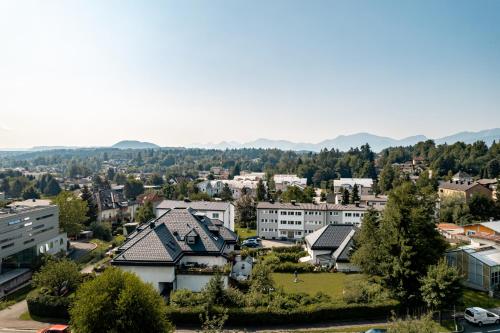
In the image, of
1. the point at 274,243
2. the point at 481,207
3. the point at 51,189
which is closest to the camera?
the point at 274,243

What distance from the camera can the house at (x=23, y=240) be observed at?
1619 inches

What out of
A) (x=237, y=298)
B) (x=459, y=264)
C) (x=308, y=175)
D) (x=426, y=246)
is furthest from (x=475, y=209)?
(x=308, y=175)

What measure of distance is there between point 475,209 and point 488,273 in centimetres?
3819

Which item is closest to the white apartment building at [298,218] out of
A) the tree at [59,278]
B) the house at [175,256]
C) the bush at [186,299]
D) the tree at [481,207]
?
the tree at [481,207]

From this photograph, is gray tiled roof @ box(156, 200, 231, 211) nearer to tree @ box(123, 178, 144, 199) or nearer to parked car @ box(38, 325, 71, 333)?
parked car @ box(38, 325, 71, 333)

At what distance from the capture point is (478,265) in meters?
34.5

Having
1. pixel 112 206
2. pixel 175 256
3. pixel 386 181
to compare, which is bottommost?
pixel 112 206

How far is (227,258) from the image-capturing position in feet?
117

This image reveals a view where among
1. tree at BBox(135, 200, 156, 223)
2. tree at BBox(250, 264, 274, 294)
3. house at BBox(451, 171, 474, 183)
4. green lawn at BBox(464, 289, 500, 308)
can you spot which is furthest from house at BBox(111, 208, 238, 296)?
house at BBox(451, 171, 474, 183)

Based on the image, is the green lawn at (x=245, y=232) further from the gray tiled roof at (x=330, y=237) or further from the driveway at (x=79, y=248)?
the driveway at (x=79, y=248)

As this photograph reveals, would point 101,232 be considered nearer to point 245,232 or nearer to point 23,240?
point 23,240

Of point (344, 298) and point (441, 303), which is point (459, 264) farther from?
point (344, 298)

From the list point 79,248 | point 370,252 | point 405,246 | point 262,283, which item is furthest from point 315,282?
point 79,248

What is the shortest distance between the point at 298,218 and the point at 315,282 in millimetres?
25820
